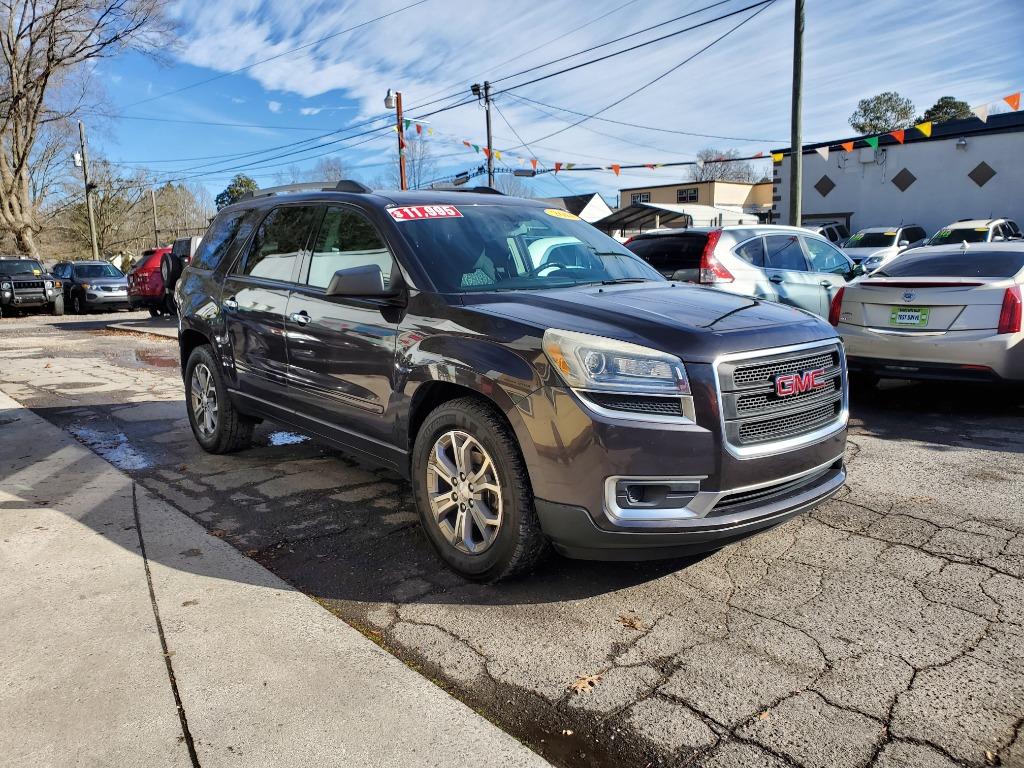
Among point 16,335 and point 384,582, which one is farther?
point 16,335

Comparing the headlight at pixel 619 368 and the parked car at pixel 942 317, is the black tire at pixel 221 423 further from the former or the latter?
the parked car at pixel 942 317

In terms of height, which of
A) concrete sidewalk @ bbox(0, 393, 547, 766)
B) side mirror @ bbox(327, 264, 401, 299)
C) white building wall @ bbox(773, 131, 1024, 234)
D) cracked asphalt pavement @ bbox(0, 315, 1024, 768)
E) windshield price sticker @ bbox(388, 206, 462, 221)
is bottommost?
cracked asphalt pavement @ bbox(0, 315, 1024, 768)

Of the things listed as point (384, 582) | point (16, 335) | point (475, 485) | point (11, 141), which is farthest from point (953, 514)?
point (11, 141)

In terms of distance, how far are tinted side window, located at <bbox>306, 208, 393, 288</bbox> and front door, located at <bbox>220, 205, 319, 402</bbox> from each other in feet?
0.66

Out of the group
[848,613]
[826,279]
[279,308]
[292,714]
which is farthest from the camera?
[826,279]

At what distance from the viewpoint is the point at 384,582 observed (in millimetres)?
3418

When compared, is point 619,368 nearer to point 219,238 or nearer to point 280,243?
point 280,243

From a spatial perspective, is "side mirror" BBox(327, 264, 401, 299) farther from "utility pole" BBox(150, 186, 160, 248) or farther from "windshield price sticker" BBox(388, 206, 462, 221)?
"utility pole" BBox(150, 186, 160, 248)

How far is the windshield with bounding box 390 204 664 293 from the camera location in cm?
377

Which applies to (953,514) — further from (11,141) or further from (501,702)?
(11,141)

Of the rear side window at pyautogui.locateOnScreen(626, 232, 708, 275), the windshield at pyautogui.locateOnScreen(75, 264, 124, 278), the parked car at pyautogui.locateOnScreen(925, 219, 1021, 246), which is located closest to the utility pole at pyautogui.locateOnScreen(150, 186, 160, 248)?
the windshield at pyautogui.locateOnScreen(75, 264, 124, 278)

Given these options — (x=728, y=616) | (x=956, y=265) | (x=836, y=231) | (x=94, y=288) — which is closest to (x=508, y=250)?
(x=728, y=616)

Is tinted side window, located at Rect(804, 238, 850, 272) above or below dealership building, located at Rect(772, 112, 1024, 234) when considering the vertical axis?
below

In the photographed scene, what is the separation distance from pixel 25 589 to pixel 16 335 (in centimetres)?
1559
